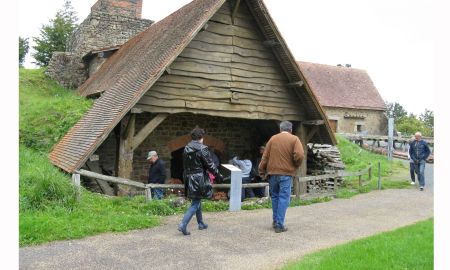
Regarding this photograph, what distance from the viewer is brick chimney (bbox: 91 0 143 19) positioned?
21.9m

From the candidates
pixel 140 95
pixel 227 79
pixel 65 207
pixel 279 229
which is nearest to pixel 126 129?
pixel 140 95

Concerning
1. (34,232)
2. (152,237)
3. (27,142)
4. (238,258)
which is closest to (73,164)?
(34,232)

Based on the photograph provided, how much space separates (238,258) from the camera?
5.32 meters

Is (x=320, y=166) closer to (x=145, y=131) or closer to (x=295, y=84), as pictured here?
(x=295, y=84)

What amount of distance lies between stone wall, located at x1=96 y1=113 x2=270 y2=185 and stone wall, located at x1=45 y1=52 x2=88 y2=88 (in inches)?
404

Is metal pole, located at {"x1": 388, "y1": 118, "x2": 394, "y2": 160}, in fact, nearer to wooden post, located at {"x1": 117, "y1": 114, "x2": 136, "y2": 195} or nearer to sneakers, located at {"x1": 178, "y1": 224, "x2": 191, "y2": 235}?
wooden post, located at {"x1": 117, "y1": 114, "x2": 136, "y2": 195}

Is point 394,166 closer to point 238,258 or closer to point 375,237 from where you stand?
point 375,237

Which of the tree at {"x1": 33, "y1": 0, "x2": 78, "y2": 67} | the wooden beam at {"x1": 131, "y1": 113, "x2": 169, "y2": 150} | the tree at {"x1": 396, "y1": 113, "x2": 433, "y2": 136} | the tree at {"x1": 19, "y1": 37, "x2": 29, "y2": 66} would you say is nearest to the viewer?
the wooden beam at {"x1": 131, "y1": 113, "x2": 169, "y2": 150}

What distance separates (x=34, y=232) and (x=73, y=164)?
7.41 feet

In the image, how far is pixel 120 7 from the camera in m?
22.5

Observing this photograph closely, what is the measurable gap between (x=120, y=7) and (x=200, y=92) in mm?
14876

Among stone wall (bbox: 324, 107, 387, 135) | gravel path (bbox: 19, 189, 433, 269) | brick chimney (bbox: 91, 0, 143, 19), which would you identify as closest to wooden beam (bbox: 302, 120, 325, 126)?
gravel path (bbox: 19, 189, 433, 269)

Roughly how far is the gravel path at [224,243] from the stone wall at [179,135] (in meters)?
4.43

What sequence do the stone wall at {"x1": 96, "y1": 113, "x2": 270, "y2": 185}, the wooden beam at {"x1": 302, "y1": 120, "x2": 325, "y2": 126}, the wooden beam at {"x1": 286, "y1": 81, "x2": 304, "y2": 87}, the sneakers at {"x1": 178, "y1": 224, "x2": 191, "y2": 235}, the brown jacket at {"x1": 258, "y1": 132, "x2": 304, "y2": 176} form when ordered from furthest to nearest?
the stone wall at {"x1": 96, "y1": 113, "x2": 270, "y2": 185}, the wooden beam at {"x1": 302, "y1": 120, "x2": 325, "y2": 126}, the wooden beam at {"x1": 286, "y1": 81, "x2": 304, "y2": 87}, the brown jacket at {"x1": 258, "y1": 132, "x2": 304, "y2": 176}, the sneakers at {"x1": 178, "y1": 224, "x2": 191, "y2": 235}
